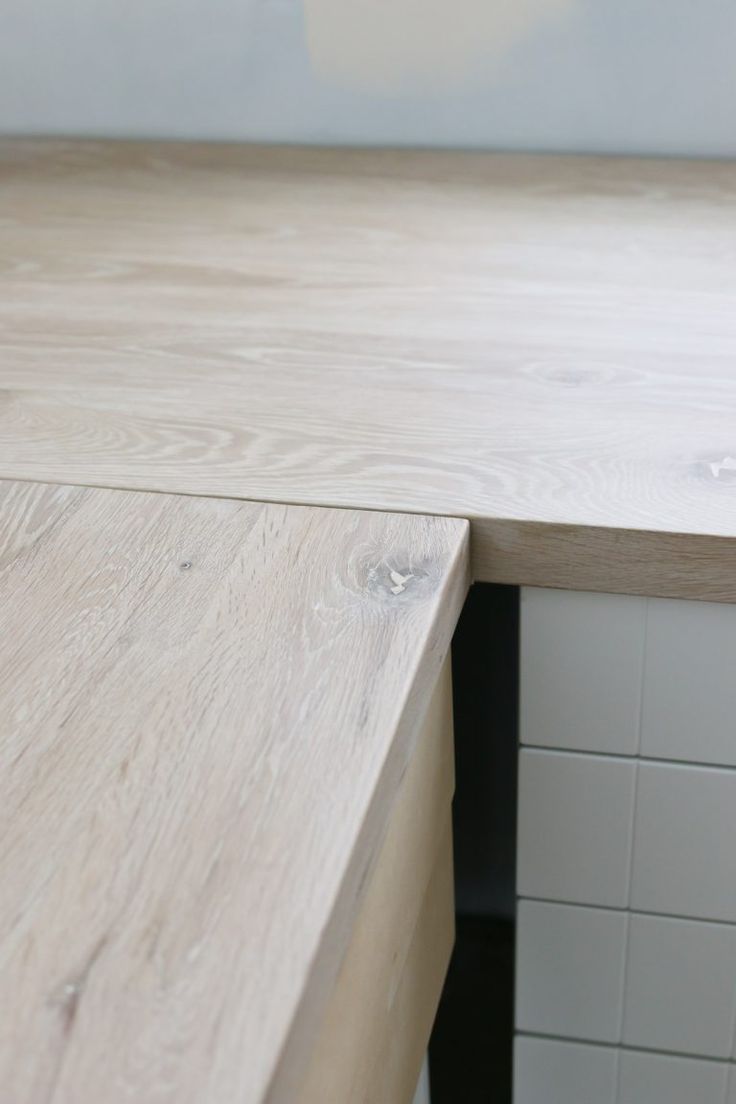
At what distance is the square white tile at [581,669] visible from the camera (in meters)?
0.70

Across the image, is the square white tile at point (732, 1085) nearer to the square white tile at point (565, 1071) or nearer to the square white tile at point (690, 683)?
the square white tile at point (565, 1071)

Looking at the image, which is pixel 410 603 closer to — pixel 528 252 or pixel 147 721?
pixel 147 721

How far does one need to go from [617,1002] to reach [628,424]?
0.39 m

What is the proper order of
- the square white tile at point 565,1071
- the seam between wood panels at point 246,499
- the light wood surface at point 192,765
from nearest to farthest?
1. the light wood surface at point 192,765
2. the seam between wood panels at point 246,499
3. the square white tile at point 565,1071

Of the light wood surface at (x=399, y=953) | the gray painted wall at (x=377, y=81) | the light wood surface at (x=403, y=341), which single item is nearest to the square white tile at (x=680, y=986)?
the light wood surface at (x=399, y=953)

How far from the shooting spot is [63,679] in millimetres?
542

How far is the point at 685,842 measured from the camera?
77cm

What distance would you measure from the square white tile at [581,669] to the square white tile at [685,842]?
38 millimetres

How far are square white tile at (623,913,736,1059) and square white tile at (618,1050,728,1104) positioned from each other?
10 mm

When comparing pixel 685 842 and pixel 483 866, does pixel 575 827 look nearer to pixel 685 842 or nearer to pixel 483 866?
pixel 685 842

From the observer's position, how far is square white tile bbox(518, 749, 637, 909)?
2.48 ft

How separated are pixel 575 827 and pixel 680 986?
0.46 ft

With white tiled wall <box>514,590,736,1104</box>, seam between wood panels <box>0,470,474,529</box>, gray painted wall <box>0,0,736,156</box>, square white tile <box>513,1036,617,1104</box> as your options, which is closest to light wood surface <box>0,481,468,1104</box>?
seam between wood panels <box>0,470,474,529</box>

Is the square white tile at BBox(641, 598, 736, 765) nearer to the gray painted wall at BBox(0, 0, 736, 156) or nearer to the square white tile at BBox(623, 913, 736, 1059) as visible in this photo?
the square white tile at BBox(623, 913, 736, 1059)
